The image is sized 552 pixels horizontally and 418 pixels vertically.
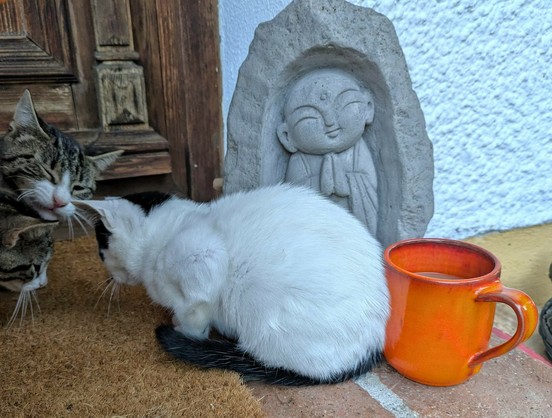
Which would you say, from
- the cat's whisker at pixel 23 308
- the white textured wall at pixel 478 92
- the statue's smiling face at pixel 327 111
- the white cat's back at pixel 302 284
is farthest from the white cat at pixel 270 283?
the white textured wall at pixel 478 92

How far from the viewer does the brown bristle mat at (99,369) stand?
70 centimetres

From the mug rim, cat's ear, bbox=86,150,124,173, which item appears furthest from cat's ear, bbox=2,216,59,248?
the mug rim

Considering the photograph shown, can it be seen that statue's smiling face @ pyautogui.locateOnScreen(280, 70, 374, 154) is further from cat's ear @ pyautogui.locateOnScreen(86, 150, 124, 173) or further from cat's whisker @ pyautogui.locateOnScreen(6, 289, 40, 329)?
cat's whisker @ pyautogui.locateOnScreen(6, 289, 40, 329)

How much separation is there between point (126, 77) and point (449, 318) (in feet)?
3.68

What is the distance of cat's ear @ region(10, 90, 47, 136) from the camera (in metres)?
0.96

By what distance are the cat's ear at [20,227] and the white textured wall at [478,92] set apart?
2.29 feet

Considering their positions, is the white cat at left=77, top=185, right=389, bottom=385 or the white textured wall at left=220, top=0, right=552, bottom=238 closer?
the white cat at left=77, top=185, right=389, bottom=385

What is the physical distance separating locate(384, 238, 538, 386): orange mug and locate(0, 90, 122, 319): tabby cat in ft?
2.34

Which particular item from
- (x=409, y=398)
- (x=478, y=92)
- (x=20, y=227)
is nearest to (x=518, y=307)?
(x=409, y=398)

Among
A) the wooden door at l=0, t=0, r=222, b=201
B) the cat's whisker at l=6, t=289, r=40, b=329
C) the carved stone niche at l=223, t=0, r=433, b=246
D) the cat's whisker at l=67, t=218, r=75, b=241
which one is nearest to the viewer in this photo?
the carved stone niche at l=223, t=0, r=433, b=246

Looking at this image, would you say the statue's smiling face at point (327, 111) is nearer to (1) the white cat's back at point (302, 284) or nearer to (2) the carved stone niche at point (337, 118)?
(2) the carved stone niche at point (337, 118)

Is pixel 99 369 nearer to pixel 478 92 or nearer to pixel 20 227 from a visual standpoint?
pixel 20 227

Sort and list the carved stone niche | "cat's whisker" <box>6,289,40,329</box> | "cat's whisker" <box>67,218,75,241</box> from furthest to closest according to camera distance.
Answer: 1. "cat's whisker" <box>67,218,75,241</box>
2. "cat's whisker" <box>6,289,40,329</box>
3. the carved stone niche

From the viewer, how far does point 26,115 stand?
985mm
